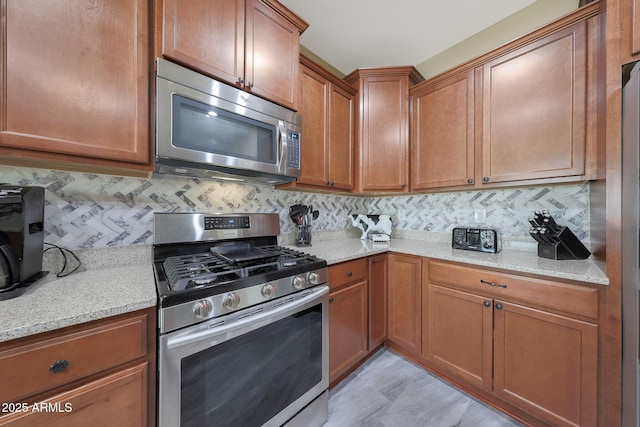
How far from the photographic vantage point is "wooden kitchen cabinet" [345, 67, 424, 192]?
213 cm

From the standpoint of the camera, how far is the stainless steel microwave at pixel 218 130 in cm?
108

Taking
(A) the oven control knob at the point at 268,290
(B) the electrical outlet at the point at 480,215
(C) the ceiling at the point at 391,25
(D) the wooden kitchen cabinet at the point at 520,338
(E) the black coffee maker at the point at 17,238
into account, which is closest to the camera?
(E) the black coffee maker at the point at 17,238

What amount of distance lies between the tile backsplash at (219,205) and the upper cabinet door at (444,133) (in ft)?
1.07

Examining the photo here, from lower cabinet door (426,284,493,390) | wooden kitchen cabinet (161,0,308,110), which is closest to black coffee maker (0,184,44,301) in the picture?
wooden kitchen cabinet (161,0,308,110)

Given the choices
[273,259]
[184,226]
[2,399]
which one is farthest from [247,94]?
[2,399]

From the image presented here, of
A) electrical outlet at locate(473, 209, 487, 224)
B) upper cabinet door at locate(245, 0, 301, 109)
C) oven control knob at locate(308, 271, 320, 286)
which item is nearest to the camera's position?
oven control knob at locate(308, 271, 320, 286)

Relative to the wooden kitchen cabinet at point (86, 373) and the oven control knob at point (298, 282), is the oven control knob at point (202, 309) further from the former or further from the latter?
the oven control knob at point (298, 282)

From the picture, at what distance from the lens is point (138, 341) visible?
2.59 ft

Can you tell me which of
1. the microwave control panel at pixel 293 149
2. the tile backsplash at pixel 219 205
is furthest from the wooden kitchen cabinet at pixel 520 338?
the microwave control panel at pixel 293 149

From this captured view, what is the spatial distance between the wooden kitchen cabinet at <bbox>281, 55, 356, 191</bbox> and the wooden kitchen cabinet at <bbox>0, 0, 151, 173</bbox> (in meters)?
0.94

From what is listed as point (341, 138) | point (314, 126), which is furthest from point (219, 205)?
point (341, 138)

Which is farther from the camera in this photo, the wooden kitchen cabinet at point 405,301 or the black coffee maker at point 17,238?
the wooden kitchen cabinet at point 405,301

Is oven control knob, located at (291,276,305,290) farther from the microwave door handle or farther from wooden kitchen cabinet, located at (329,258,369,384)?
the microwave door handle

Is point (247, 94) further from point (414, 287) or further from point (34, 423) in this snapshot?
point (414, 287)
